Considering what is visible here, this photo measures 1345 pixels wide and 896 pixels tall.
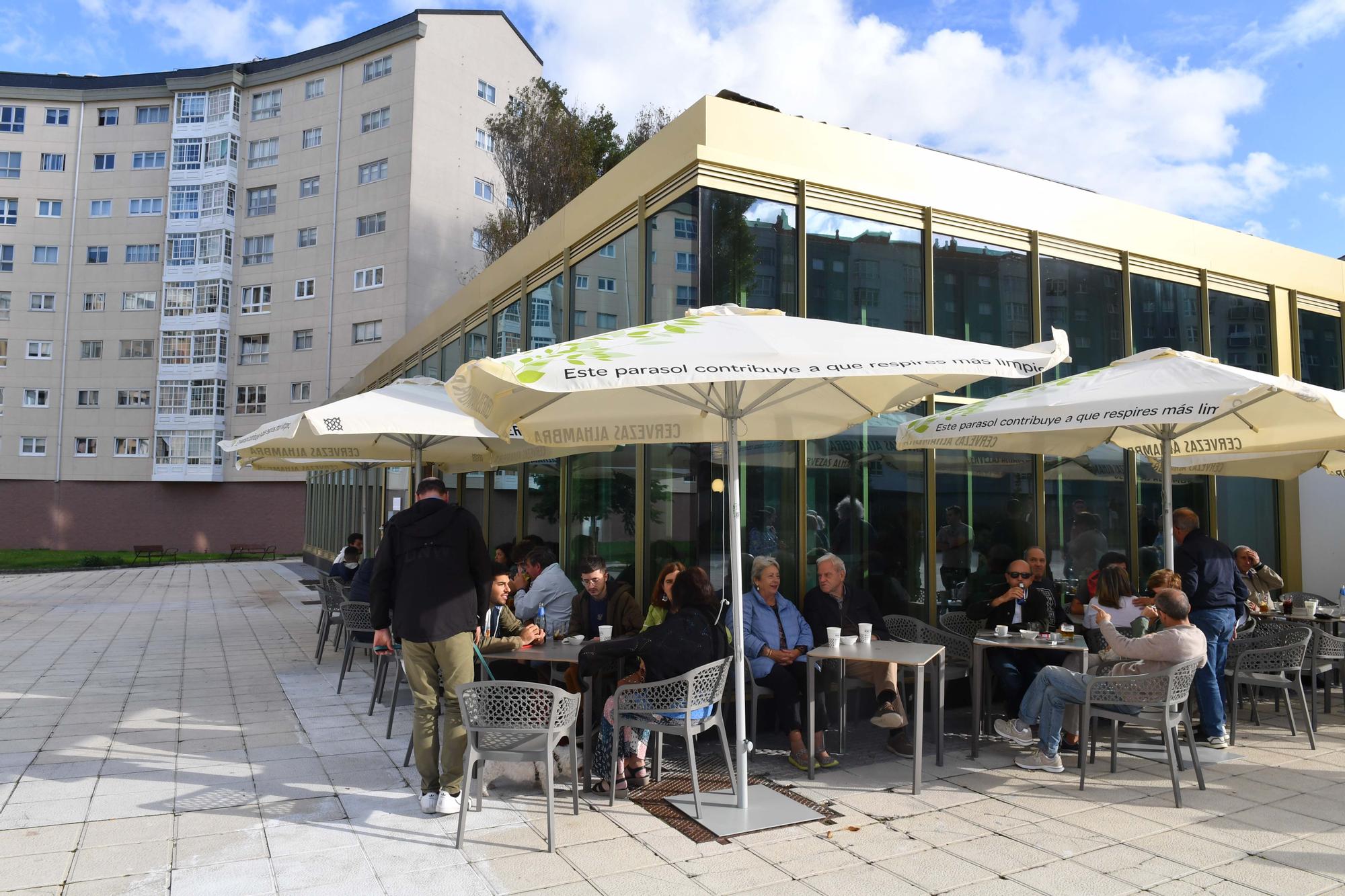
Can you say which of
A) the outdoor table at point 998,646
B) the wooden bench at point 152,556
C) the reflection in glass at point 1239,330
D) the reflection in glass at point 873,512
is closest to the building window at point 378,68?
the wooden bench at point 152,556

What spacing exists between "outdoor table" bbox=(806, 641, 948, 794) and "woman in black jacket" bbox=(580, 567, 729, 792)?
63 centimetres

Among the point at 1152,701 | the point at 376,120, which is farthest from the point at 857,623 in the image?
the point at 376,120

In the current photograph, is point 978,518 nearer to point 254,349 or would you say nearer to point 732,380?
point 732,380

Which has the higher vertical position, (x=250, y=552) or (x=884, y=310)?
(x=884, y=310)

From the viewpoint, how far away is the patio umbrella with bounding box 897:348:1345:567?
5023 mm

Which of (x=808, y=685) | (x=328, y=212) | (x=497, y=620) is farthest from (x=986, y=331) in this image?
(x=328, y=212)

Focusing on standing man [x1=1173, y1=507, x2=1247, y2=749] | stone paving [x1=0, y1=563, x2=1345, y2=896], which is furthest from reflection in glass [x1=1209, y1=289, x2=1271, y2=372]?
stone paving [x1=0, y1=563, x2=1345, y2=896]

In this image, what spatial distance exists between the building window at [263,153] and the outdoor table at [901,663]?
39850 millimetres

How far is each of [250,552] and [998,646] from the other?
3435 cm

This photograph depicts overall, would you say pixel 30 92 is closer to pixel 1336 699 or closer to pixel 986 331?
pixel 986 331

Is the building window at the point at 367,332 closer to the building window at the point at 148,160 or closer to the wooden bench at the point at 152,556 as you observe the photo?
the wooden bench at the point at 152,556

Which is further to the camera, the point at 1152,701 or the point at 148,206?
the point at 148,206

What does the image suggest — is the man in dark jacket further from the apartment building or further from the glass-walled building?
the apartment building

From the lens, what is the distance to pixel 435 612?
4590 millimetres
